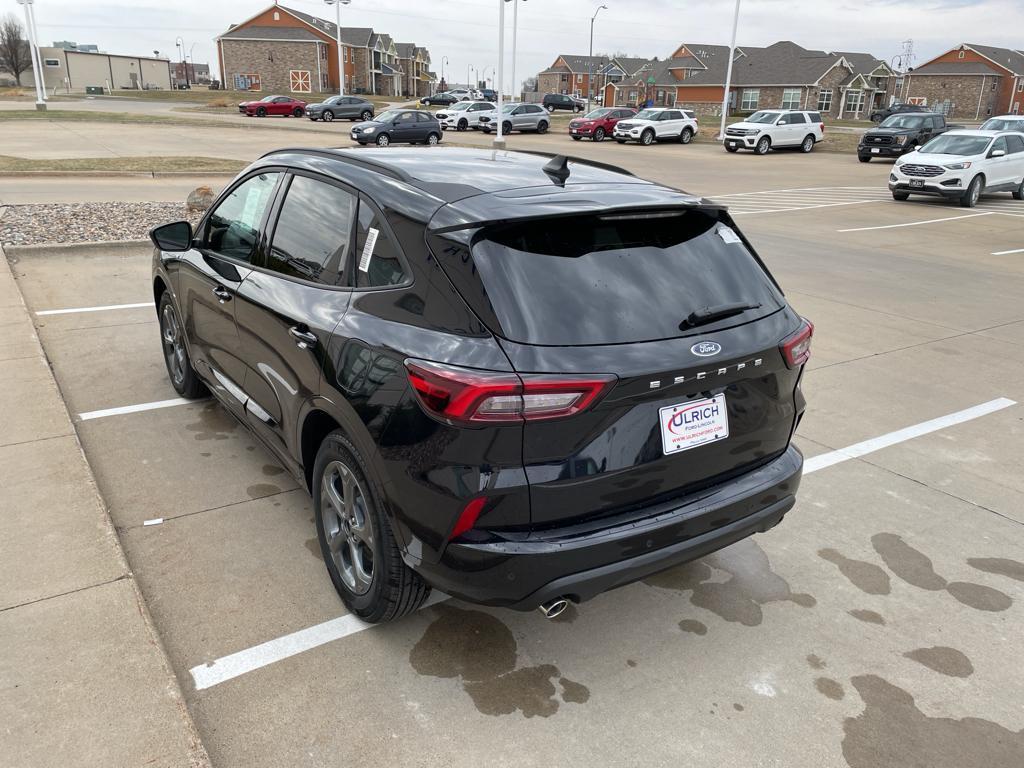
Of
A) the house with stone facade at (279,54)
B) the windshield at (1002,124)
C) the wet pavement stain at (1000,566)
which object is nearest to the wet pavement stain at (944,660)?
the wet pavement stain at (1000,566)

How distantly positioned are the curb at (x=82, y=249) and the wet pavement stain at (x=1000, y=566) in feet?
31.9

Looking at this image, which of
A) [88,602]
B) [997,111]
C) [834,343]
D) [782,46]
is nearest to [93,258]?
[88,602]

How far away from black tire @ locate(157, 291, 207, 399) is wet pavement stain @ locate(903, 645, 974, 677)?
4268 millimetres

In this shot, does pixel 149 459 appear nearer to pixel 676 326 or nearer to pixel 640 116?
pixel 676 326

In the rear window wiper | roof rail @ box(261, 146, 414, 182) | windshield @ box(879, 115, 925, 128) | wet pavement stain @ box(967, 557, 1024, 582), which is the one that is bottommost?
wet pavement stain @ box(967, 557, 1024, 582)

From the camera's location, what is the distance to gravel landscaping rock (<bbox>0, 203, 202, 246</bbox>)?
402 inches

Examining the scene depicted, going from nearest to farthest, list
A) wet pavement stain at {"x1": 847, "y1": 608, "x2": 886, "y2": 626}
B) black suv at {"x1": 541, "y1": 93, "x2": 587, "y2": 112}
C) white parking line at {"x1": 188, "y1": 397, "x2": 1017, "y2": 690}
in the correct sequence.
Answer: white parking line at {"x1": 188, "y1": 397, "x2": 1017, "y2": 690}
wet pavement stain at {"x1": 847, "y1": 608, "x2": 886, "y2": 626}
black suv at {"x1": 541, "y1": 93, "x2": 587, "y2": 112}

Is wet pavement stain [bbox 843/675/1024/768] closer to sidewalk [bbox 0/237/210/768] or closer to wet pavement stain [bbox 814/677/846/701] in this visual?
wet pavement stain [bbox 814/677/846/701]

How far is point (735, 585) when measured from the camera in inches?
139

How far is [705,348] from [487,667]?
145 centimetres

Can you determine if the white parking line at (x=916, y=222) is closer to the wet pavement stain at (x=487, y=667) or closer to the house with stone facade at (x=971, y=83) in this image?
the wet pavement stain at (x=487, y=667)

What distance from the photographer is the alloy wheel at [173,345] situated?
520cm

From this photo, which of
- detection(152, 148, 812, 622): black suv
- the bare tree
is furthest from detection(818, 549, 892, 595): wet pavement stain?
the bare tree

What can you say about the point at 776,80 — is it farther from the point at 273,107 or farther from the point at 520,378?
the point at 520,378
